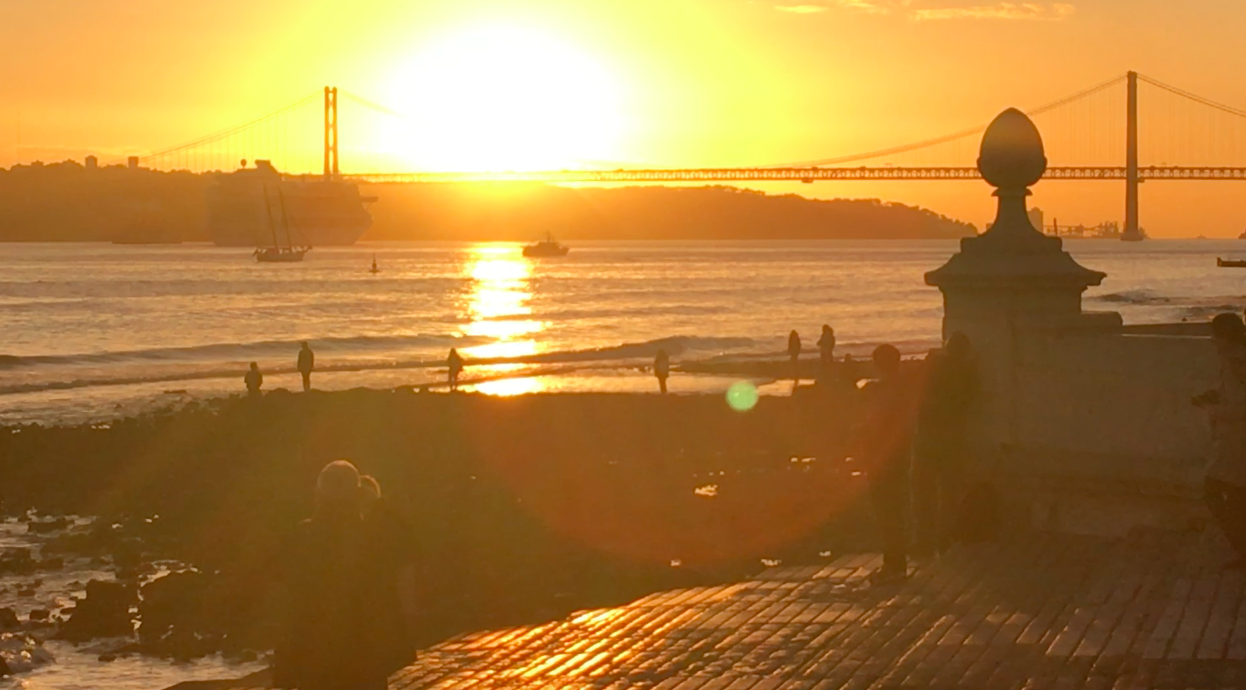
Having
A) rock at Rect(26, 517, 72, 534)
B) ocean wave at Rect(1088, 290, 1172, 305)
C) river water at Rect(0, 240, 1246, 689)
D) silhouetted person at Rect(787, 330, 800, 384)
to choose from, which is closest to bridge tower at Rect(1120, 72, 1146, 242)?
river water at Rect(0, 240, 1246, 689)

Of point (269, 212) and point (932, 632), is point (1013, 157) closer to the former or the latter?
point (932, 632)

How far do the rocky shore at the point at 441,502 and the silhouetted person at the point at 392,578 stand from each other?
0.22 metres

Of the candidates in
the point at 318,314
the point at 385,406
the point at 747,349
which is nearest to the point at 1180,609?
the point at 385,406

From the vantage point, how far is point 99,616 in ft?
33.9

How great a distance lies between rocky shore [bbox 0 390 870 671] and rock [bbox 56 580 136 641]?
0.02m

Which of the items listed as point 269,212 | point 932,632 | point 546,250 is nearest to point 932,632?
point 932,632

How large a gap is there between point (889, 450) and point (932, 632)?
1485 millimetres

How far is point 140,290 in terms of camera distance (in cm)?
10019

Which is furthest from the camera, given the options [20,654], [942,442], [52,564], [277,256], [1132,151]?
[277,256]

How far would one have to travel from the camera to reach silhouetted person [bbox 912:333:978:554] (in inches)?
305

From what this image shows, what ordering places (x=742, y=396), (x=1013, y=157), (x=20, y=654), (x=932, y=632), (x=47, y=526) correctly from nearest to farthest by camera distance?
(x=932, y=632)
(x=1013, y=157)
(x=20, y=654)
(x=47, y=526)
(x=742, y=396)

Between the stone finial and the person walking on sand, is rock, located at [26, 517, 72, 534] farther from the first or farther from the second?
the person walking on sand

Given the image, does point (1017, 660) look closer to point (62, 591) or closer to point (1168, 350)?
point (1168, 350)

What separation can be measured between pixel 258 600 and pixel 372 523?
19.3 ft
